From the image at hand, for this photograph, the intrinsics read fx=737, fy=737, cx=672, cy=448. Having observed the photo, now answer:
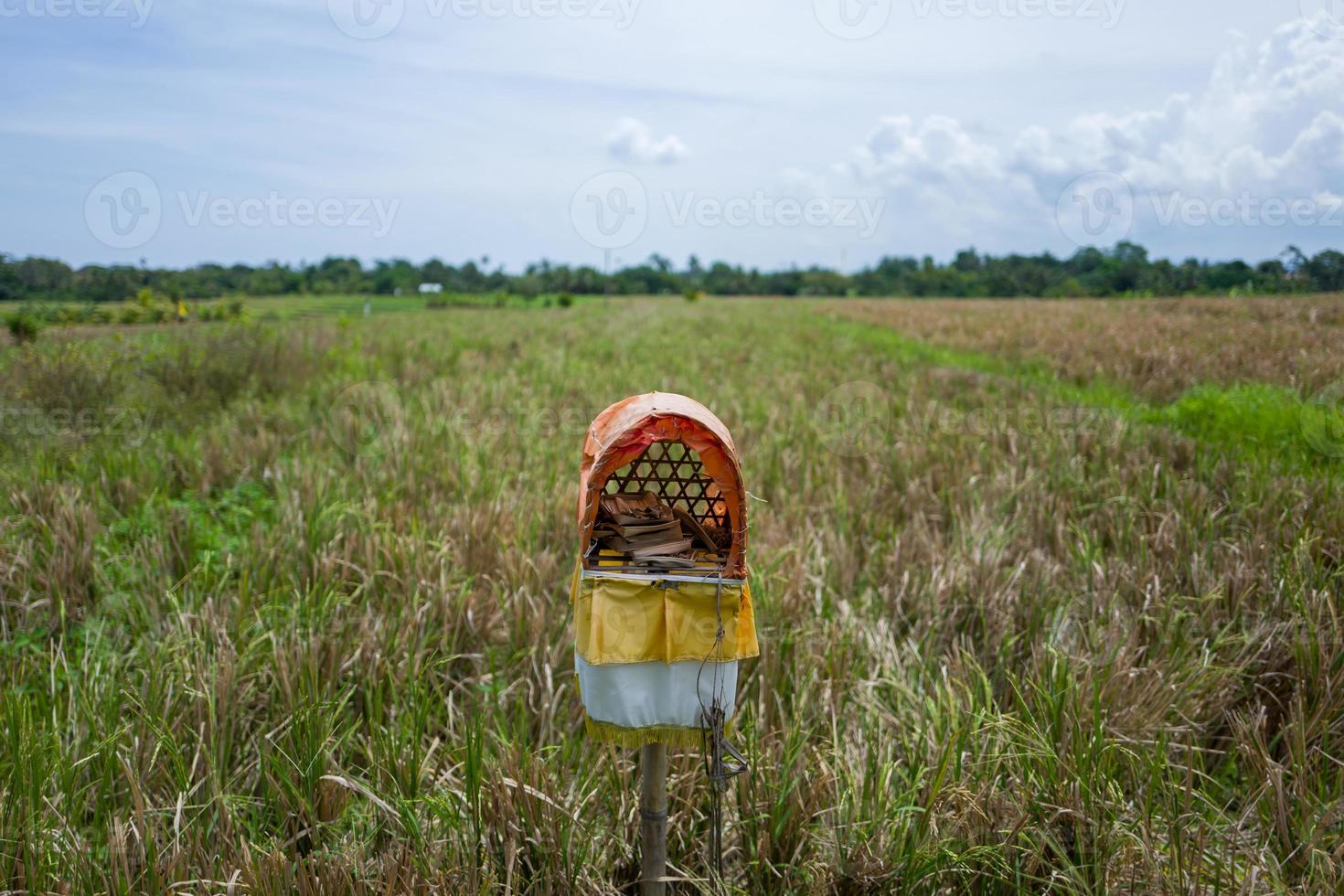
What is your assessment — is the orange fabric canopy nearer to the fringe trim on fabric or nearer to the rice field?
the rice field

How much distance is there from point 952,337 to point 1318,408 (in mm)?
11157

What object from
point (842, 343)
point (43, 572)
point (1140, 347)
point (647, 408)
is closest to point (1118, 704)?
point (647, 408)

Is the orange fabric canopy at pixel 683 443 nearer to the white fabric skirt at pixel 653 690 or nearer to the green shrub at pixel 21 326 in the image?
the white fabric skirt at pixel 653 690

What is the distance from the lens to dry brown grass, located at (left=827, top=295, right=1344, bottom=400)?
26.3ft

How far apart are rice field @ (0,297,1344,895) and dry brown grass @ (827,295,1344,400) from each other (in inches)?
58.8

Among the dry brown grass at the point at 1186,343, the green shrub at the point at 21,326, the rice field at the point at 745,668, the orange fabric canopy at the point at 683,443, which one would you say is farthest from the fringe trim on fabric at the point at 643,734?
the green shrub at the point at 21,326

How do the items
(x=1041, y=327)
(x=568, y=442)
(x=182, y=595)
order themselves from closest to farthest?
1. (x=182, y=595)
2. (x=568, y=442)
3. (x=1041, y=327)

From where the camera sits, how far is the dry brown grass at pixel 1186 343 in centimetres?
802

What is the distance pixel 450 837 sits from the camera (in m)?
1.90

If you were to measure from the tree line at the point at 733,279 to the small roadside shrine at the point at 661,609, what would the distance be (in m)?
12.8

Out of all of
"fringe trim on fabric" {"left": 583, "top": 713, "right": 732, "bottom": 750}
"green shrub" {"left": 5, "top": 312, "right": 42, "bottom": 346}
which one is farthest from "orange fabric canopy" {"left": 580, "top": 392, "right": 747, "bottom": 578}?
"green shrub" {"left": 5, "top": 312, "right": 42, "bottom": 346}

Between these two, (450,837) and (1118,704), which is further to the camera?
(1118,704)

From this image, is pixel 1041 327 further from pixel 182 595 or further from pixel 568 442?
pixel 182 595

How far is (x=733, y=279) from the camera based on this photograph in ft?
313
